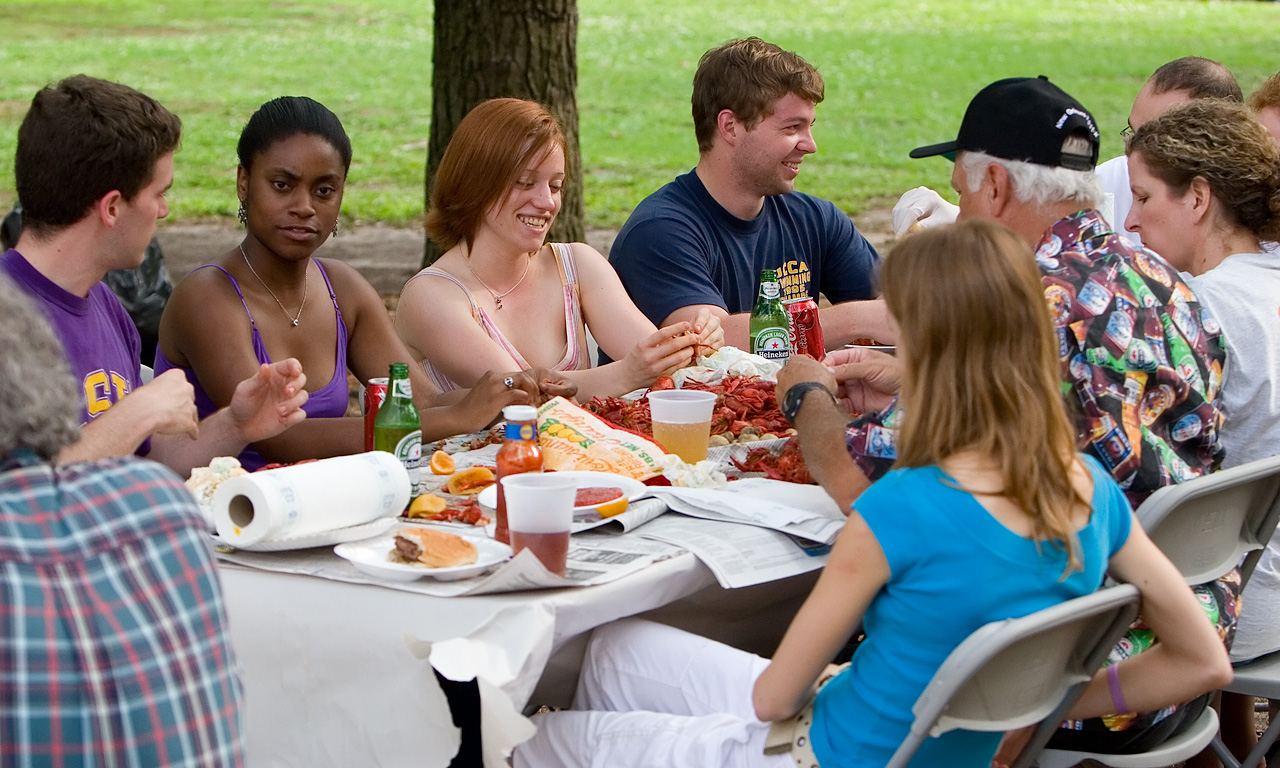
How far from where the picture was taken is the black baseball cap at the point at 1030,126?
2.77 metres

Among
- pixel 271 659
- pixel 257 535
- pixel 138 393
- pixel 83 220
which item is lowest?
pixel 271 659

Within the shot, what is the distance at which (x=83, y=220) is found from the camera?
109 inches

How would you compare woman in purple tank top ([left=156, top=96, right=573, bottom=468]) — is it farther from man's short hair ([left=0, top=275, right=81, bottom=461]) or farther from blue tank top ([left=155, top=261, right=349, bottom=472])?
man's short hair ([left=0, top=275, right=81, bottom=461])

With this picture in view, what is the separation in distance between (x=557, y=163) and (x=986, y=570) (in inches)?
95.1

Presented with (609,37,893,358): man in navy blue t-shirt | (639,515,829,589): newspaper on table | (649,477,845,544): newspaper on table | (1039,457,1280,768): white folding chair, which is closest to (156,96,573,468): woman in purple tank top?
(649,477,845,544): newspaper on table

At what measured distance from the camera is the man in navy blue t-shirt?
4.52 m

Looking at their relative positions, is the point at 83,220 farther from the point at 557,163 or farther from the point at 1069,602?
the point at 1069,602

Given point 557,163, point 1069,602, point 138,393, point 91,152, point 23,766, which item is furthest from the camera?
point 557,163

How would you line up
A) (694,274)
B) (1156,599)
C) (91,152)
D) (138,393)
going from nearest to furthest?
(1156,599), (138,393), (91,152), (694,274)

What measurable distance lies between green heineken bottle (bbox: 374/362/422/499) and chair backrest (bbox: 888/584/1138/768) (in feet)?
4.17

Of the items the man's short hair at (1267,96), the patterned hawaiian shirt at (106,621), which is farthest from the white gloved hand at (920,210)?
the patterned hawaiian shirt at (106,621)

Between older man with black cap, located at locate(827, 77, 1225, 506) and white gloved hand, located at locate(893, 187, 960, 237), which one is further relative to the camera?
white gloved hand, located at locate(893, 187, 960, 237)

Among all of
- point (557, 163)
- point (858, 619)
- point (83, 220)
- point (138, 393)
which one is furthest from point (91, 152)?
point (858, 619)

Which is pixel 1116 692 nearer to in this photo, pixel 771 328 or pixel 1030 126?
pixel 1030 126
